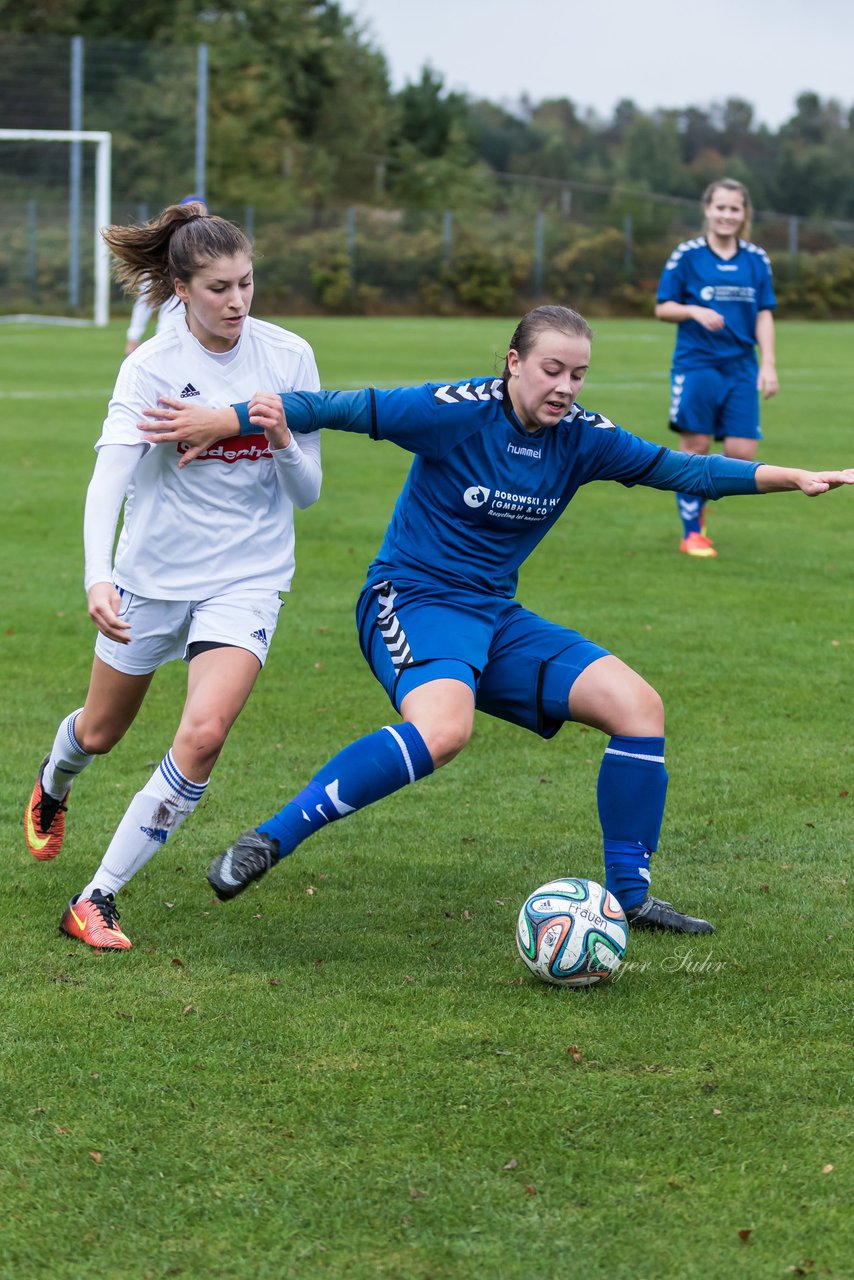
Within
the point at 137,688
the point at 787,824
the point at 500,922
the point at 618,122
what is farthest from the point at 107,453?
the point at 618,122

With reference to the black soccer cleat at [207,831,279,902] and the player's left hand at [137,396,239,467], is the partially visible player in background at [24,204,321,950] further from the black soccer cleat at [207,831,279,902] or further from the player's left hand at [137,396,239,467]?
the black soccer cleat at [207,831,279,902]

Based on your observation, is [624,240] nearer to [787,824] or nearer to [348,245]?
[348,245]

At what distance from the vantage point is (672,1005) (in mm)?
4270

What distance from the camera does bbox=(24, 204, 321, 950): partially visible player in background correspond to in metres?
4.60

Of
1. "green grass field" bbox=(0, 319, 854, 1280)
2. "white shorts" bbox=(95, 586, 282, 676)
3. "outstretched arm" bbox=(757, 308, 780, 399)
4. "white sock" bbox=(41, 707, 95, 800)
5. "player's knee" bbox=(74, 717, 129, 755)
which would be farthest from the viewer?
"outstretched arm" bbox=(757, 308, 780, 399)

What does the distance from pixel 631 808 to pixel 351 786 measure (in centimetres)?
91

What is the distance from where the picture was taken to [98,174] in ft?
119

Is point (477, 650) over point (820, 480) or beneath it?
beneath

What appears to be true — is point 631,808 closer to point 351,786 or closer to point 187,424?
point 351,786

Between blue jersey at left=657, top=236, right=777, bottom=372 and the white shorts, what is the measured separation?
280 inches

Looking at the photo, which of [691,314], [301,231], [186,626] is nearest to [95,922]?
[186,626]

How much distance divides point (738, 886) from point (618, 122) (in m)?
130

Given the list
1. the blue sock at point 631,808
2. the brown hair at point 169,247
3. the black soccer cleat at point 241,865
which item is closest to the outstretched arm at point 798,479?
the blue sock at point 631,808

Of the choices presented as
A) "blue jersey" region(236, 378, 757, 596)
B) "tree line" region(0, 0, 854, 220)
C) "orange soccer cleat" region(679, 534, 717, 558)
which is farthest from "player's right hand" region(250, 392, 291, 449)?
"tree line" region(0, 0, 854, 220)
